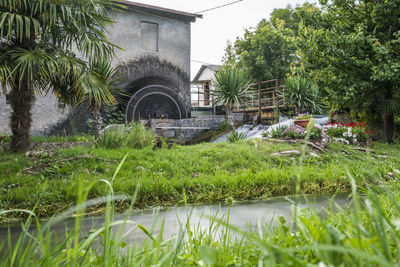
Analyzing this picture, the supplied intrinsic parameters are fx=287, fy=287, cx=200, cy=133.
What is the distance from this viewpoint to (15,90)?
5672 mm

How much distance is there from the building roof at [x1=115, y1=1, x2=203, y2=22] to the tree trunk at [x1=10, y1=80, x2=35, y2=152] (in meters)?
8.77

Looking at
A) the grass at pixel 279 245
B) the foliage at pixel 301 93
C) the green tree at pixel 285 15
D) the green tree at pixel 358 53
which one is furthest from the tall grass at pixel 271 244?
the green tree at pixel 285 15

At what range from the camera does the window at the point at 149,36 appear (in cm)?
1411

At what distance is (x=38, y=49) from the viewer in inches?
210

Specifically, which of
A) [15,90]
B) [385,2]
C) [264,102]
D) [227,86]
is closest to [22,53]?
[15,90]

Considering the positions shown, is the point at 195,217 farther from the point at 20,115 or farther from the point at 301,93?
the point at 301,93

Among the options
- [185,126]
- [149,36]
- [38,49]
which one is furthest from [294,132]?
[149,36]

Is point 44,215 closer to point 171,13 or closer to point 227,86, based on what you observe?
point 227,86

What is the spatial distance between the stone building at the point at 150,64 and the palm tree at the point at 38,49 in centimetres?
635

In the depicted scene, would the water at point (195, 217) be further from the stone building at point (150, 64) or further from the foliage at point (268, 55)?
the foliage at point (268, 55)

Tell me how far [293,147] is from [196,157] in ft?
8.04

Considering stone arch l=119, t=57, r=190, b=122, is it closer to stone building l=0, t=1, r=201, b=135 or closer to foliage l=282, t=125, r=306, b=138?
stone building l=0, t=1, r=201, b=135

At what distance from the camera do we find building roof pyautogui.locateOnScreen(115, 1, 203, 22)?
1334 cm

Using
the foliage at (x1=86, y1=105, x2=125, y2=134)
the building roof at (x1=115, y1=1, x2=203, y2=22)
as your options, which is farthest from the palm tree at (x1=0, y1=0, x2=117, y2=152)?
the building roof at (x1=115, y1=1, x2=203, y2=22)
